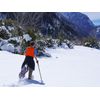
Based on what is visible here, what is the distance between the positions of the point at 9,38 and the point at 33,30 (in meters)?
0.97

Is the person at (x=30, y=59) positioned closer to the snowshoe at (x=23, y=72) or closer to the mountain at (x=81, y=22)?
the snowshoe at (x=23, y=72)

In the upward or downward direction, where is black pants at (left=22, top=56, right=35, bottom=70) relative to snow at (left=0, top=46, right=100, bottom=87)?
upward

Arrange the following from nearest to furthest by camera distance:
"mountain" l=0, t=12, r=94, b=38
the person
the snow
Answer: the person → the snow → "mountain" l=0, t=12, r=94, b=38

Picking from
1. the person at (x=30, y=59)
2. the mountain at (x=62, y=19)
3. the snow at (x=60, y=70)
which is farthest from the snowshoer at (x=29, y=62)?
the mountain at (x=62, y=19)

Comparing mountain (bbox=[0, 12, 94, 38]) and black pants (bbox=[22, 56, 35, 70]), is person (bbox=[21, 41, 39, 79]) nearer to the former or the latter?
Result: black pants (bbox=[22, 56, 35, 70])

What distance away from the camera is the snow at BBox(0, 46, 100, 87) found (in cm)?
901

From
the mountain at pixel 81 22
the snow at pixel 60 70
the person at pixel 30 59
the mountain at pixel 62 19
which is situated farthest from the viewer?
the mountain at pixel 62 19

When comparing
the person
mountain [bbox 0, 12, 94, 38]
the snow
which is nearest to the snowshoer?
the person

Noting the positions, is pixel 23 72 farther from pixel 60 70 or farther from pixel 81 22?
pixel 81 22

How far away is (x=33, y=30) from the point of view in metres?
13.2

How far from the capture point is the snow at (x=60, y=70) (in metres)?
9.01
